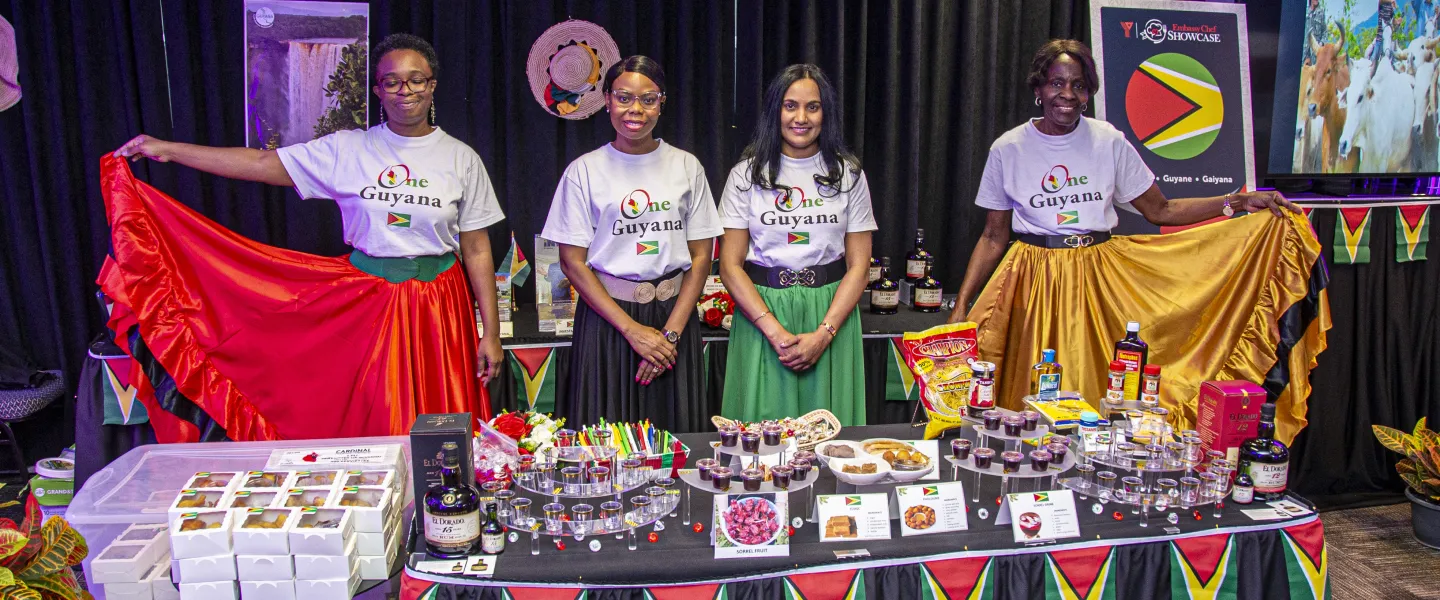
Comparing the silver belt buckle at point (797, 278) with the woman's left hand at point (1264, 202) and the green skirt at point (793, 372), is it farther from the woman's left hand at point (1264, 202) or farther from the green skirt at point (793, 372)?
the woman's left hand at point (1264, 202)

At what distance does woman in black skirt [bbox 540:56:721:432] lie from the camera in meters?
3.18

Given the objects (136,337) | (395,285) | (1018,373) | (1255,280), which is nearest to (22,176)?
(136,337)

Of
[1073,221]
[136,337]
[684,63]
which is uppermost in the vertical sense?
[684,63]

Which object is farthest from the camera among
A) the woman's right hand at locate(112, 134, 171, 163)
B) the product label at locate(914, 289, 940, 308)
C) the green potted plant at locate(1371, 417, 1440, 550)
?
the product label at locate(914, 289, 940, 308)

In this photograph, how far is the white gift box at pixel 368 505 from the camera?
2.05 meters

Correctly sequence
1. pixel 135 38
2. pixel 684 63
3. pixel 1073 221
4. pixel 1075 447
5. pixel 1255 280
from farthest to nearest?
pixel 684 63
pixel 135 38
pixel 1073 221
pixel 1255 280
pixel 1075 447

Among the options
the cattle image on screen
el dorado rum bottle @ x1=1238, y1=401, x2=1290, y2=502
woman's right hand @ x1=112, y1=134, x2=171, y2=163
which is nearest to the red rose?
woman's right hand @ x1=112, y1=134, x2=171, y2=163

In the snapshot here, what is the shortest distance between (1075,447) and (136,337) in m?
2.70

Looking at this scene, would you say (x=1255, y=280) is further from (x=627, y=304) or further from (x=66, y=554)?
(x=66, y=554)

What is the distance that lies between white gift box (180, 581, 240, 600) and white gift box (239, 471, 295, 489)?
0.22m

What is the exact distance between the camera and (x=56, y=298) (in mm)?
4102

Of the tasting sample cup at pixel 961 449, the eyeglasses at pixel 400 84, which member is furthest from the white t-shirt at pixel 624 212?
the tasting sample cup at pixel 961 449

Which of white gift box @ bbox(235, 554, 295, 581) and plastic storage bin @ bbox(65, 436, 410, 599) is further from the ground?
plastic storage bin @ bbox(65, 436, 410, 599)

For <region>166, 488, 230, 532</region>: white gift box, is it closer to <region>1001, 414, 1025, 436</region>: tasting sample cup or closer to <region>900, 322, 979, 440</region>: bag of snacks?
<region>900, 322, 979, 440</region>: bag of snacks
